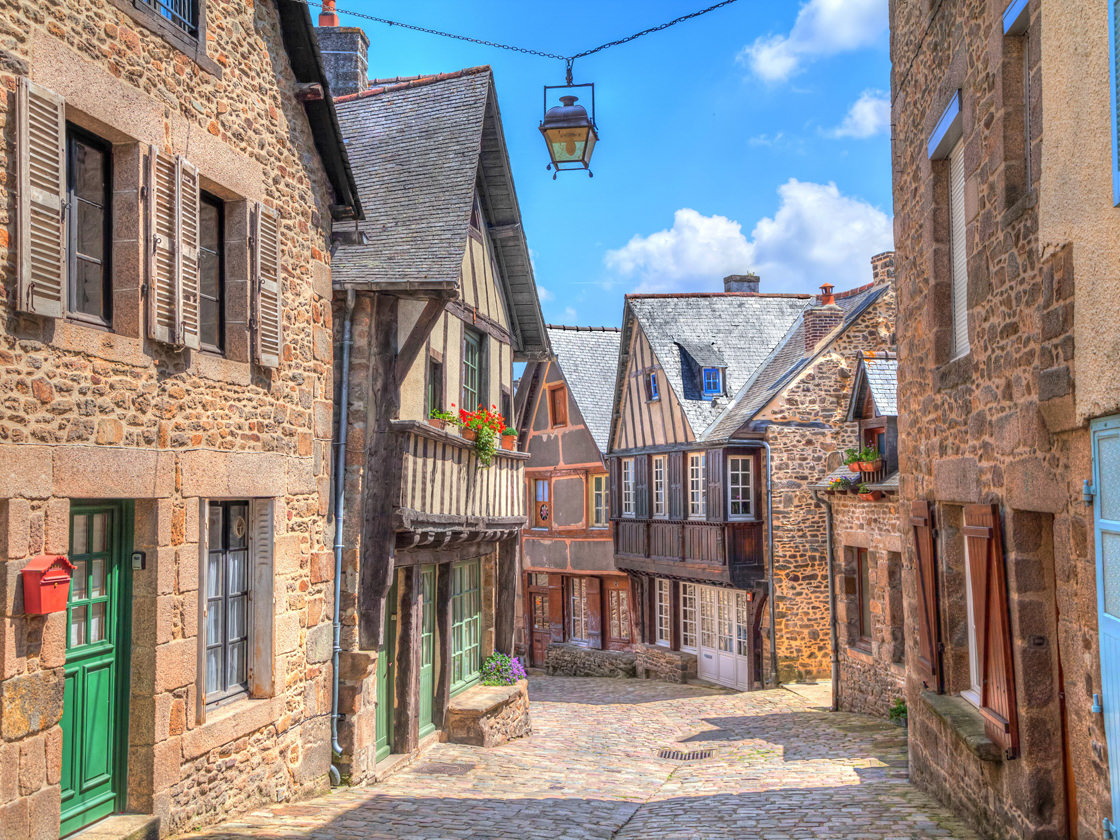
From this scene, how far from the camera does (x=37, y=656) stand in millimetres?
4645

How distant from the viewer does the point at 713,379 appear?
62.2ft

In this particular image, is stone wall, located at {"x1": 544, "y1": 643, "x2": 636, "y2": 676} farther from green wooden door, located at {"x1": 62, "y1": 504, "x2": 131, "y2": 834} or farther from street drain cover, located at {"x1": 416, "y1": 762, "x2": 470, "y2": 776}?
green wooden door, located at {"x1": 62, "y1": 504, "x2": 131, "y2": 834}

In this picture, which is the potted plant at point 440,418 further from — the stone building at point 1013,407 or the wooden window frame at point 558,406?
the wooden window frame at point 558,406

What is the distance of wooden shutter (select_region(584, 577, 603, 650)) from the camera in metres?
21.1

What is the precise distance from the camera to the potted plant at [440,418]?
948 cm

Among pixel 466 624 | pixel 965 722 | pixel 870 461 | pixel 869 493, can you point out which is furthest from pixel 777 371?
pixel 965 722

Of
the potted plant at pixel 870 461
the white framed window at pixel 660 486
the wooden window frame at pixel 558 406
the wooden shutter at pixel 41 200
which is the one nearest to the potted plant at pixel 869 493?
the potted plant at pixel 870 461

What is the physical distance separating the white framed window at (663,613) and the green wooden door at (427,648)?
30.6ft

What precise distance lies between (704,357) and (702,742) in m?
8.19

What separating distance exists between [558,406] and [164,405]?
17060 mm

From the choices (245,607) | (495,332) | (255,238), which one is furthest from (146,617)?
(495,332)

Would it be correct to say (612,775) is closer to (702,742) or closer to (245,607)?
(702,742)

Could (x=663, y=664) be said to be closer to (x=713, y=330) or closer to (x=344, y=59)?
(x=713, y=330)

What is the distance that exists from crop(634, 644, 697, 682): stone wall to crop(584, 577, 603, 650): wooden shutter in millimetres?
1145
